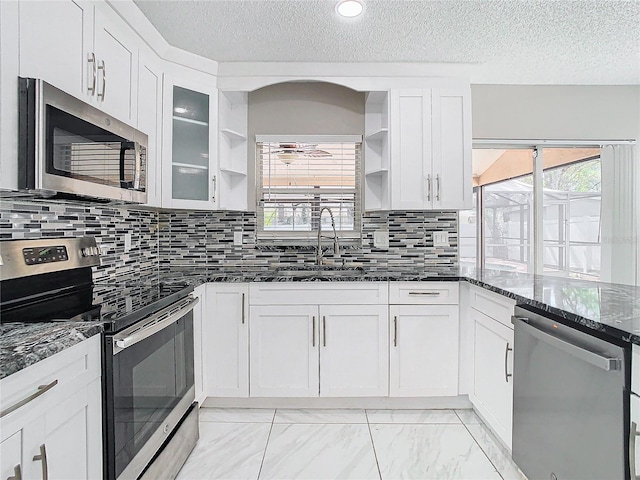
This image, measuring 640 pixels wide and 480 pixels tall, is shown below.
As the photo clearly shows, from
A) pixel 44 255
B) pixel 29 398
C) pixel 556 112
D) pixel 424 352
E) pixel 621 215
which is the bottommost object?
pixel 424 352

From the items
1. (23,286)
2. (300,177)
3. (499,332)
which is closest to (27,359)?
(23,286)

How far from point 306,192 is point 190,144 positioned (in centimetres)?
99

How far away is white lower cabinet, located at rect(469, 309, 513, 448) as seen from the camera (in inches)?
75.5

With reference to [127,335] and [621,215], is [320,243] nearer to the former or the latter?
[127,335]

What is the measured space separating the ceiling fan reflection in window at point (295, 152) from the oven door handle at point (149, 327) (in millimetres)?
1528

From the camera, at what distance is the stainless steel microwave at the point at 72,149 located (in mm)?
1277

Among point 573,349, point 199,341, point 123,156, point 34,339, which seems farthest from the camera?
point 199,341

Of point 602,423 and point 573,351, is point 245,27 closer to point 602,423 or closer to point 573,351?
point 573,351

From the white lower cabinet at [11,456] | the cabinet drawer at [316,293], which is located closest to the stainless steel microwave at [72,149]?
the white lower cabinet at [11,456]

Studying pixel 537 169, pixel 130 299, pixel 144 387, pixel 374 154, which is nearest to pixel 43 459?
pixel 144 387

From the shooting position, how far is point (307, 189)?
10.4 ft

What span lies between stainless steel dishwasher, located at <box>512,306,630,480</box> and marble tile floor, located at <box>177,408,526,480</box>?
348mm

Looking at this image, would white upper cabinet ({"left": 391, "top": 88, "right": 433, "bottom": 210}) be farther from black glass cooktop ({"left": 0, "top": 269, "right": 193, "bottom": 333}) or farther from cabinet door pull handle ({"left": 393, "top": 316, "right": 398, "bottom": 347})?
black glass cooktop ({"left": 0, "top": 269, "right": 193, "bottom": 333})

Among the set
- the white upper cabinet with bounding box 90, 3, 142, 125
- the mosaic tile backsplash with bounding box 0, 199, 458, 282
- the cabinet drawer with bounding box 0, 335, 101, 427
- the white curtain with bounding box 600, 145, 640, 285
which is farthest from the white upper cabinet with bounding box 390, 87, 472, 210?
the cabinet drawer with bounding box 0, 335, 101, 427
